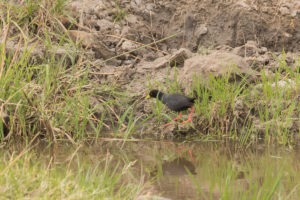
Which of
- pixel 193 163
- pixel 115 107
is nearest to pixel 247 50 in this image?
pixel 115 107

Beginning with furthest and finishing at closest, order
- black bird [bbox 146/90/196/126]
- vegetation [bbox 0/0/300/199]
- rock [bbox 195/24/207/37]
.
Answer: rock [bbox 195/24/207/37]
black bird [bbox 146/90/196/126]
vegetation [bbox 0/0/300/199]

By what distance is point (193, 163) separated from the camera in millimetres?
4891

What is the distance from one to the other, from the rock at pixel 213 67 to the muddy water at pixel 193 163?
3.34ft

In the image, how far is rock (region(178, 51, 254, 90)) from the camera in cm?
633

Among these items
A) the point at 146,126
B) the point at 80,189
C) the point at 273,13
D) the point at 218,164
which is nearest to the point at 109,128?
the point at 146,126

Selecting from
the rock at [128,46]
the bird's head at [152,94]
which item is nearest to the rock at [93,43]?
the rock at [128,46]

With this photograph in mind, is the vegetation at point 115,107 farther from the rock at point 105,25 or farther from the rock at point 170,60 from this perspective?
the rock at point 105,25

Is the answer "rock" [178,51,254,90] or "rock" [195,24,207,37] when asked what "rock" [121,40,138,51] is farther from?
"rock" [178,51,254,90]

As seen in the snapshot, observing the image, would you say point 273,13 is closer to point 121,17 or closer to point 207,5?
point 207,5

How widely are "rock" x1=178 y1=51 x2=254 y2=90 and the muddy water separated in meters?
1.02

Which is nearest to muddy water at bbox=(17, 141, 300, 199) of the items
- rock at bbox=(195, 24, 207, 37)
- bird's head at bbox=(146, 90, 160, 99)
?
→ bird's head at bbox=(146, 90, 160, 99)

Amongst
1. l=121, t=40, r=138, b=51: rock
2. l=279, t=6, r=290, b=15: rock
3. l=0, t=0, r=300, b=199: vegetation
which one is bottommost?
l=0, t=0, r=300, b=199: vegetation

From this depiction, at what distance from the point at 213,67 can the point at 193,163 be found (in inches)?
71.8

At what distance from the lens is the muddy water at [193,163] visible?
3969mm
